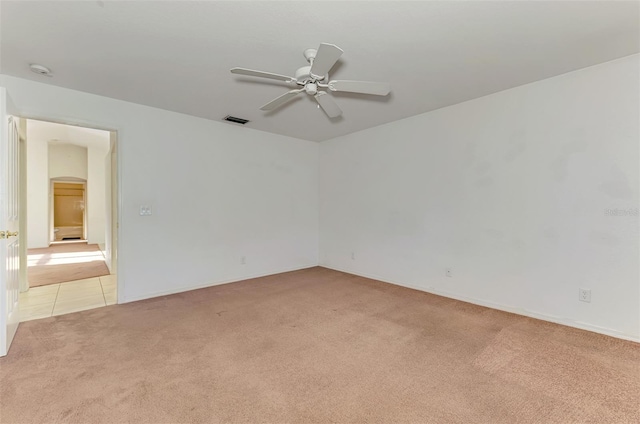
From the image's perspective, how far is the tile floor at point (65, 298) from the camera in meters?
3.31

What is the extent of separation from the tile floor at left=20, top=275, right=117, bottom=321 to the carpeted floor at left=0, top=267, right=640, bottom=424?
0.31 meters

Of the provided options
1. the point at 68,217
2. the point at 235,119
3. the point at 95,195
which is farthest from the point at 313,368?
the point at 68,217

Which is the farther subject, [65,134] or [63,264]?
[65,134]

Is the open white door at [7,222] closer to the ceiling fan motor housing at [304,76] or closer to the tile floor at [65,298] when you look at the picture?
the tile floor at [65,298]

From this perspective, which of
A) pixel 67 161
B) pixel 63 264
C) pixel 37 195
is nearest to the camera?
pixel 63 264

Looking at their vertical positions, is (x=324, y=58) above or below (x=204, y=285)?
above

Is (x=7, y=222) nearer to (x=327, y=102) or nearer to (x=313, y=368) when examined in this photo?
(x=313, y=368)

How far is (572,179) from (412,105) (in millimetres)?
1889

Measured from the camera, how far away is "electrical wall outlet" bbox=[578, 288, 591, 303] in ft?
9.04

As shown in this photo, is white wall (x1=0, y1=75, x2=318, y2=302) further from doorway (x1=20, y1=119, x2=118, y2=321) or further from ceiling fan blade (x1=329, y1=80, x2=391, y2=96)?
ceiling fan blade (x1=329, y1=80, x2=391, y2=96)

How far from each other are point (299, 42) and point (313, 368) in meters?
2.52

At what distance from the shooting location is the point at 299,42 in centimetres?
227

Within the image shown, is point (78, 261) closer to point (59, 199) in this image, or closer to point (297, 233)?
point (297, 233)

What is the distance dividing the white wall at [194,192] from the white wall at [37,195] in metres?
6.95
